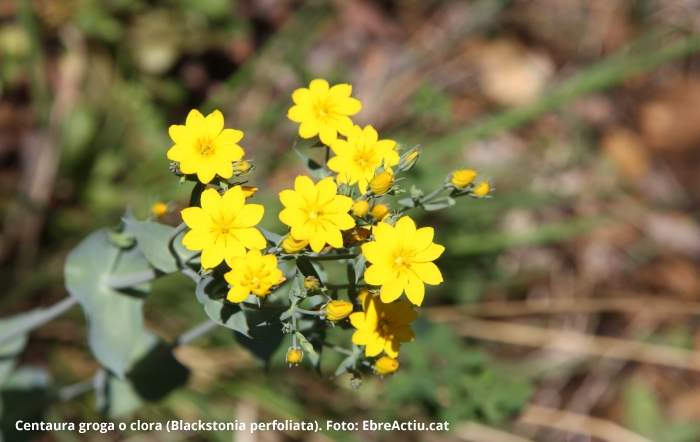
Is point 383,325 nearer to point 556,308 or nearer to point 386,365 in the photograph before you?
point 386,365

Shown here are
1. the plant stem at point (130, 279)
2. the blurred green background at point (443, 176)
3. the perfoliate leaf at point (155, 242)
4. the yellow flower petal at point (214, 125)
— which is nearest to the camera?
the yellow flower petal at point (214, 125)

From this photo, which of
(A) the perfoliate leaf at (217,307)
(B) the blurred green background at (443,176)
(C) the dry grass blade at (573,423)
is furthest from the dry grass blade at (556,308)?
(A) the perfoliate leaf at (217,307)

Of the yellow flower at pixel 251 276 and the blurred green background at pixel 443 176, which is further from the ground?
the blurred green background at pixel 443 176

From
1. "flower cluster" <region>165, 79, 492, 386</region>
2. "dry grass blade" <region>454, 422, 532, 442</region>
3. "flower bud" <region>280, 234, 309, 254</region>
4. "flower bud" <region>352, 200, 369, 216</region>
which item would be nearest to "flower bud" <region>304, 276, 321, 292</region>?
"flower cluster" <region>165, 79, 492, 386</region>

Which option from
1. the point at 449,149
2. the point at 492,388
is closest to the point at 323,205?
the point at 492,388

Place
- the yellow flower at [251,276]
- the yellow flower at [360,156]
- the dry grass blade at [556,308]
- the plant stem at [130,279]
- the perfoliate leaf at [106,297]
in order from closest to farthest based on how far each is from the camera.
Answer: the yellow flower at [251,276]
the yellow flower at [360,156]
the plant stem at [130,279]
the perfoliate leaf at [106,297]
the dry grass blade at [556,308]

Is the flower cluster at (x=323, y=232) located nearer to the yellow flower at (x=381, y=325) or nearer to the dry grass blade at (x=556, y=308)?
the yellow flower at (x=381, y=325)

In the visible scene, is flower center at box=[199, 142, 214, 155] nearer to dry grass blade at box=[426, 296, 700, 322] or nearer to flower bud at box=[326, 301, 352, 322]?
flower bud at box=[326, 301, 352, 322]

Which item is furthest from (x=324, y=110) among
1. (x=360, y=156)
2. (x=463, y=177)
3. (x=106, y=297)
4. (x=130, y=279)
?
(x=106, y=297)
